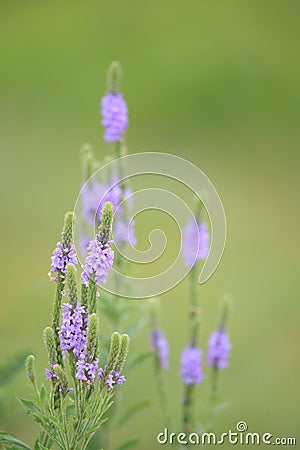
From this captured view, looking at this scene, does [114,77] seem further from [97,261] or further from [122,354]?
[122,354]

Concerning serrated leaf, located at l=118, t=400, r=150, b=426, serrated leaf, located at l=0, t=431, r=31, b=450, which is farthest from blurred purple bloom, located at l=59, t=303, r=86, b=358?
serrated leaf, located at l=118, t=400, r=150, b=426

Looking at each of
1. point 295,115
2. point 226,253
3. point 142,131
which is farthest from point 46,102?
point 226,253

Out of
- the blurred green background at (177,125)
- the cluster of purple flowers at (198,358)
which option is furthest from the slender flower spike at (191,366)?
the blurred green background at (177,125)

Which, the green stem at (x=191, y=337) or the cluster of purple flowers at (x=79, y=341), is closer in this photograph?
the cluster of purple flowers at (x=79, y=341)

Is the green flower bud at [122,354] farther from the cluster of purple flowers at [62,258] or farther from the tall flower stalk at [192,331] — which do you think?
the tall flower stalk at [192,331]

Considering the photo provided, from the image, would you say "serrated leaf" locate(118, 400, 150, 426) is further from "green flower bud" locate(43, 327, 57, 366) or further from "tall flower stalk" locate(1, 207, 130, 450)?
"green flower bud" locate(43, 327, 57, 366)

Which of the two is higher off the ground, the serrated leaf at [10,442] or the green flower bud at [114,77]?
the green flower bud at [114,77]

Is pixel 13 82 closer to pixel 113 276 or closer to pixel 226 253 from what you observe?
pixel 226 253
